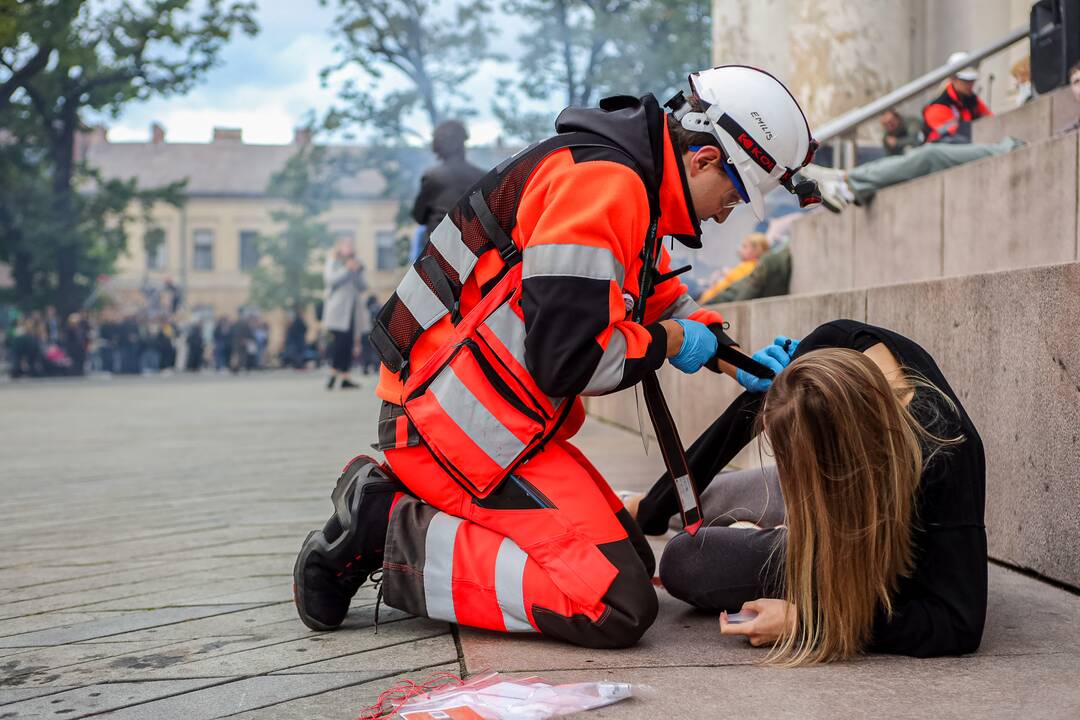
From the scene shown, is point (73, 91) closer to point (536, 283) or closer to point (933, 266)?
point (933, 266)

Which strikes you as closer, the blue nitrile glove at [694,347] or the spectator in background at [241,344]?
the blue nitrile glove at [694,347]

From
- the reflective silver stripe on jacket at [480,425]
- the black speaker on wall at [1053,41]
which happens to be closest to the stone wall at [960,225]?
the black speaker on wall at [1053,41]

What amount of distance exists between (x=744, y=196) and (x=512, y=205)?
56 centimetres

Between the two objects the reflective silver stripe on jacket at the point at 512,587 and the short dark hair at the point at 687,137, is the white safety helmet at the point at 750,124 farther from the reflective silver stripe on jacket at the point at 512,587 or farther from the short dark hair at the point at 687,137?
the reflective silver stripe on jacket at the point at 512,587

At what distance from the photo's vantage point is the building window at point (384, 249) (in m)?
53.0

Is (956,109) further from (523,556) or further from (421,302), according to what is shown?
(523,556)

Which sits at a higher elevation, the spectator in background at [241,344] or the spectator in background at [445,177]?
the spectator in background at [445,177]

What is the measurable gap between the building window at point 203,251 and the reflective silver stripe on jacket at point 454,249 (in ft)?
173

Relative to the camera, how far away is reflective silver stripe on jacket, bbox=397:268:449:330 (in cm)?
287

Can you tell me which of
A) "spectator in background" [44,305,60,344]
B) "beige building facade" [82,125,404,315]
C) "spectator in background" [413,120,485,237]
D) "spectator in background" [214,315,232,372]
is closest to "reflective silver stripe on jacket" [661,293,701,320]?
"spectator in background" [413,120,485,237]

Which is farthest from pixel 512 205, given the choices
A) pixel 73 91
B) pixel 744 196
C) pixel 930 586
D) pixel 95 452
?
pixel 73 91

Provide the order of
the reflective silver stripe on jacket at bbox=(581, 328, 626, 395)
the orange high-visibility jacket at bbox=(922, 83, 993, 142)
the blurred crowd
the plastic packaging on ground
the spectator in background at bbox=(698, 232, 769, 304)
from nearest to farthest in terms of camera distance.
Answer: the plastic packaging on ground < the reflective silver stripe on jacket at bbox=(581, 328, 626, 395) < the orange high-visibility jacket at bbox=(922, 83, 993, 142) < the spectator in background at bbox=(698, 232, 769, 304) < the blurred crowd

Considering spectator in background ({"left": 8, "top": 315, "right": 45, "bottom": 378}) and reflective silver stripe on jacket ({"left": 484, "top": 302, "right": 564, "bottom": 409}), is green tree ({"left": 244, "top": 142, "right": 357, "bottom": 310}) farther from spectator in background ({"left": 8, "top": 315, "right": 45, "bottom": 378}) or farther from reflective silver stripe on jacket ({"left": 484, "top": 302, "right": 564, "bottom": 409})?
reflective silver stripe on jacket ({"left": 484, "top": 302, "right": 564, "bottom": 409})

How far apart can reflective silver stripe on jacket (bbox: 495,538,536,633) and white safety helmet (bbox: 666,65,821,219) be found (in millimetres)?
1003
